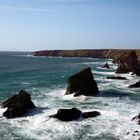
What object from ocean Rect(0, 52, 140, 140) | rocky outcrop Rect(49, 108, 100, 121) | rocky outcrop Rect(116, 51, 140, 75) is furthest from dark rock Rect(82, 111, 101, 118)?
rocky outcrop Rect(116, 51, 140, 75)

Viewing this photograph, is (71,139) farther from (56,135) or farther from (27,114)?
(27,114)

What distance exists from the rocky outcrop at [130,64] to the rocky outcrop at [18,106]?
51764 millimetres

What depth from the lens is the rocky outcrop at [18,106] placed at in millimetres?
42188

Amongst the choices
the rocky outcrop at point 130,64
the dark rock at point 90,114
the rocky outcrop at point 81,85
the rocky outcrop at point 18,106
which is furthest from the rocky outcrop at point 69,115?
the rocky outcrop at point 130,64

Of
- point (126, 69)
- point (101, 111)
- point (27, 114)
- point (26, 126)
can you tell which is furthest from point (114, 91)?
point (126, 69)

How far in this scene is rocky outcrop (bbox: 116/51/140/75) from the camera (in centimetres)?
9212

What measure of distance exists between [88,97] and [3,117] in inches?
714

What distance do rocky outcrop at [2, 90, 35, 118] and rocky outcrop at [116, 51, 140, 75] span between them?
Result: 170 feet

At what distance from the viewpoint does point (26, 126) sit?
38.0 meters

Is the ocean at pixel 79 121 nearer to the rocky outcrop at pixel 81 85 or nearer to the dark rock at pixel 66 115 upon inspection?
the dark rock at pixel 66 115

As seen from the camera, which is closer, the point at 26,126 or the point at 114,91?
the point at 26,126

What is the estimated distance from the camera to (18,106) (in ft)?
143

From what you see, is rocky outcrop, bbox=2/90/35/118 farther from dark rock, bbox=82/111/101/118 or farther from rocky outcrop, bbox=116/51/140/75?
rocky outcrop, bbox=116/51/140/75

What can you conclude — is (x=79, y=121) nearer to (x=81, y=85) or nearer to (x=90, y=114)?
(x=90, y=114)
